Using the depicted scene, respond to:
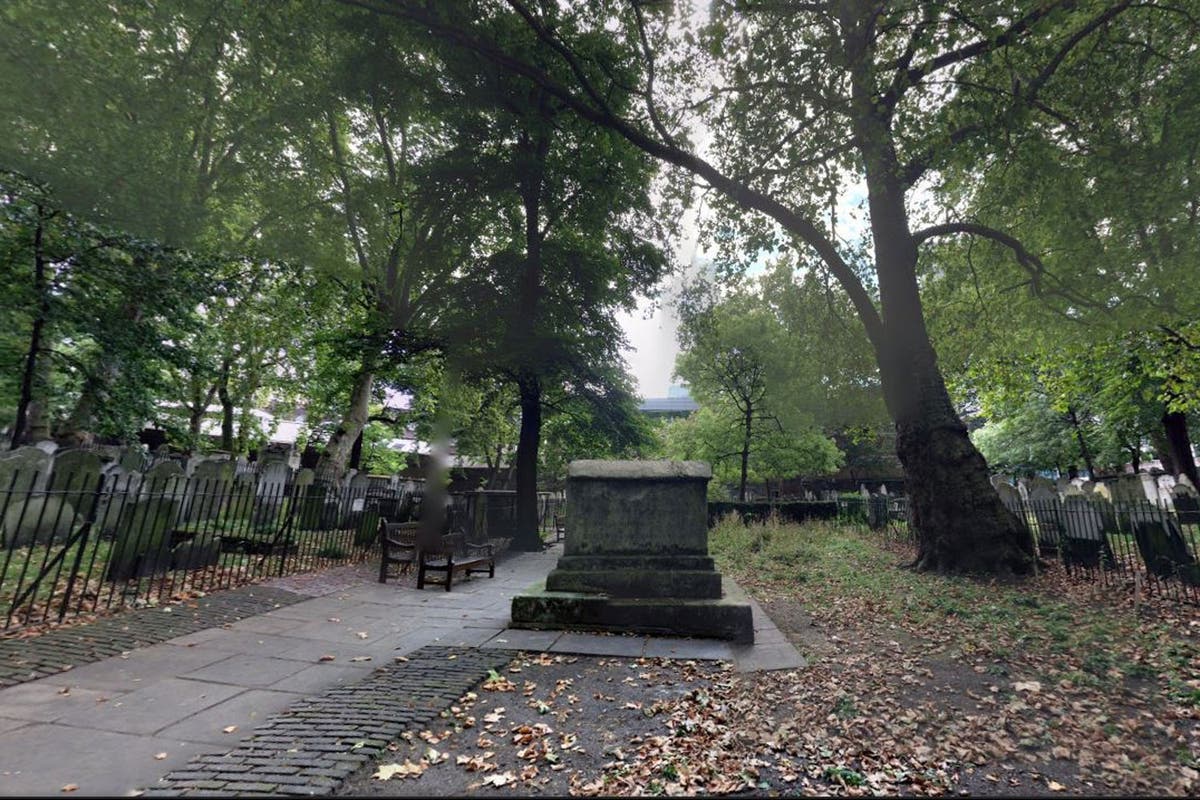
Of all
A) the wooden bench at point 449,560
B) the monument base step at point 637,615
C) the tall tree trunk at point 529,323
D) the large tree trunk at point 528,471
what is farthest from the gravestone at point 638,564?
the large tree trunk at point 528,471

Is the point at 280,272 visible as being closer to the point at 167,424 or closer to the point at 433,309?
the point at 433,309

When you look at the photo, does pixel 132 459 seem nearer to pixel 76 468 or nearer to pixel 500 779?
pixel 76 468

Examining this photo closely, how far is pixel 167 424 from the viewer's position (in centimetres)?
2250

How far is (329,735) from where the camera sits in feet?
11.1

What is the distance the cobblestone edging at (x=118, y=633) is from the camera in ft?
14.7

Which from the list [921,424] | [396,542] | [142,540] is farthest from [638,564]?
[142,540]

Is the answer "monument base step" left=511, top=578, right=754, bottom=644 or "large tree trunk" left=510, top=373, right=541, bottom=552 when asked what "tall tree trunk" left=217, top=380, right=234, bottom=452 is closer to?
"large tree trunk" left=510, top=373, right=541, bottom=552

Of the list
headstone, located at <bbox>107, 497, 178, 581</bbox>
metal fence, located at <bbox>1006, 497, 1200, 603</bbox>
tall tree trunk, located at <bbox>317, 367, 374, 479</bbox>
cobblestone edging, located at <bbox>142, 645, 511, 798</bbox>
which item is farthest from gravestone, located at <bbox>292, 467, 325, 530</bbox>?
metal fence, located at <bbox>1006, 497, 1200, 603</bbox>

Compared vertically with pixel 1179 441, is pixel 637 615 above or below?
below

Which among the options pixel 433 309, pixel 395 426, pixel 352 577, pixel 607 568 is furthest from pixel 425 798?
pixel 395 426

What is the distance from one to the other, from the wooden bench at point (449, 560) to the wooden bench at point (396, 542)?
9.6 inches

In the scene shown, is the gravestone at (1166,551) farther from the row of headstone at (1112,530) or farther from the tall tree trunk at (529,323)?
the tall tree trunk at (529,323)

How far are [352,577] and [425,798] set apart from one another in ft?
24.8

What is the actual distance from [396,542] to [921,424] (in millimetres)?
9185
